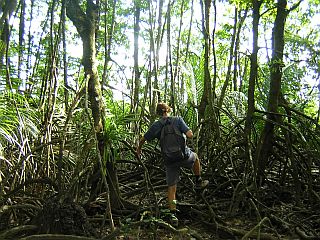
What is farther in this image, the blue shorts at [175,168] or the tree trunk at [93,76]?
the blue shorts at [175,168]

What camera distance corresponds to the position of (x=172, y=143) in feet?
13.8

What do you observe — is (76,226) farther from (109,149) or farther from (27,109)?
(27,109)

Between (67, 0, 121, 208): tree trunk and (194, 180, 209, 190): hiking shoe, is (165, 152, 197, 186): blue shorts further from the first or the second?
(67, 0, 121, 208): tree trunk

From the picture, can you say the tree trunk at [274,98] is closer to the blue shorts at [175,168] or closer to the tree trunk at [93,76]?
the blue shorts at [175,168]

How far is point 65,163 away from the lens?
429cm

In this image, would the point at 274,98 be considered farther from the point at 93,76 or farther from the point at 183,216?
the point at 93,76

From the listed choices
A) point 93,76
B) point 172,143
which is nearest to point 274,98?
point 172,143

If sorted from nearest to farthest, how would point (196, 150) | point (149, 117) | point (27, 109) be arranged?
1. point (27, 109)
2. point (196, 150)
3. point (149, 117)

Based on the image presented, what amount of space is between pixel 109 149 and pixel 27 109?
1326 mm

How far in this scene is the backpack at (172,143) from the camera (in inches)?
165

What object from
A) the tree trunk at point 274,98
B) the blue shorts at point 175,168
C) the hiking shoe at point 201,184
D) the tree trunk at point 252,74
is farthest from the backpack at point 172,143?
the tree trunk at point 274,98

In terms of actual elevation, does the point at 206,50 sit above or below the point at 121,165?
above

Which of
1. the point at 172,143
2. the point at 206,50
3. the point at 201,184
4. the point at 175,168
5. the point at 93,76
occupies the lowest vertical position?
the point at 201,184

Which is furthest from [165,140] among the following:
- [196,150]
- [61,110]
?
[61,110]
